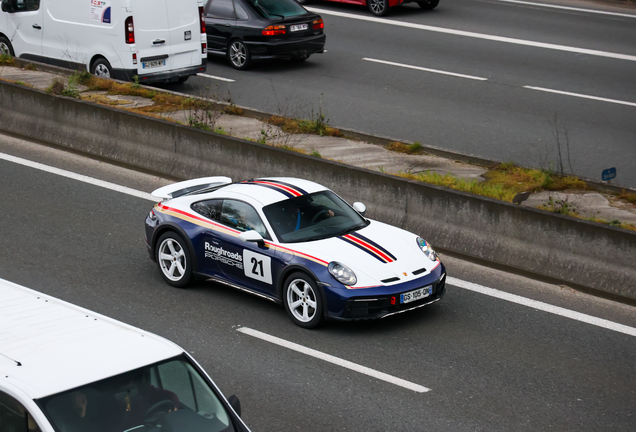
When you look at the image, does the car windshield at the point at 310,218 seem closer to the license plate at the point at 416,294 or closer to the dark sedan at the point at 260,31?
the license plate at the point at 416,294

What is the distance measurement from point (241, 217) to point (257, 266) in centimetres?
67

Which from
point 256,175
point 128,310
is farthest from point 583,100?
point 128,310

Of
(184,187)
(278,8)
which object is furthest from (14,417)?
(278,8)

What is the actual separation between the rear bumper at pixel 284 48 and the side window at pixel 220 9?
0.98 m

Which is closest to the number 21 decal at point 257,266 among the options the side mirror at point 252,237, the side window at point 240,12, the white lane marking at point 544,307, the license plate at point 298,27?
the side mirror at point 252,237

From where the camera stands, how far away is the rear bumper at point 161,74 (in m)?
17.2

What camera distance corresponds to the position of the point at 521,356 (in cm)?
830

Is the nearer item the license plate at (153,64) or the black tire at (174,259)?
the black tire at (174,259)

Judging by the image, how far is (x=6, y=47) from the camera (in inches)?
750

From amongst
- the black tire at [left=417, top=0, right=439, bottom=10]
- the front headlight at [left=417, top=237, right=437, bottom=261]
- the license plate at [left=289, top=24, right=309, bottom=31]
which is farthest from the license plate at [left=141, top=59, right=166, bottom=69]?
the black tire at [left=417, top=0, right=439, bottom=10]

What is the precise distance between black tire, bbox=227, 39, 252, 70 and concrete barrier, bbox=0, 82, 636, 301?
5.90m

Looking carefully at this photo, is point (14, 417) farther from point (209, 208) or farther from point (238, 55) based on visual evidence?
point (238, 55)

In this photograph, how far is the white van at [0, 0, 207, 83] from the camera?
55.0 feet

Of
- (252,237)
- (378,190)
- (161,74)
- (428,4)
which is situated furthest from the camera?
(428,4)
